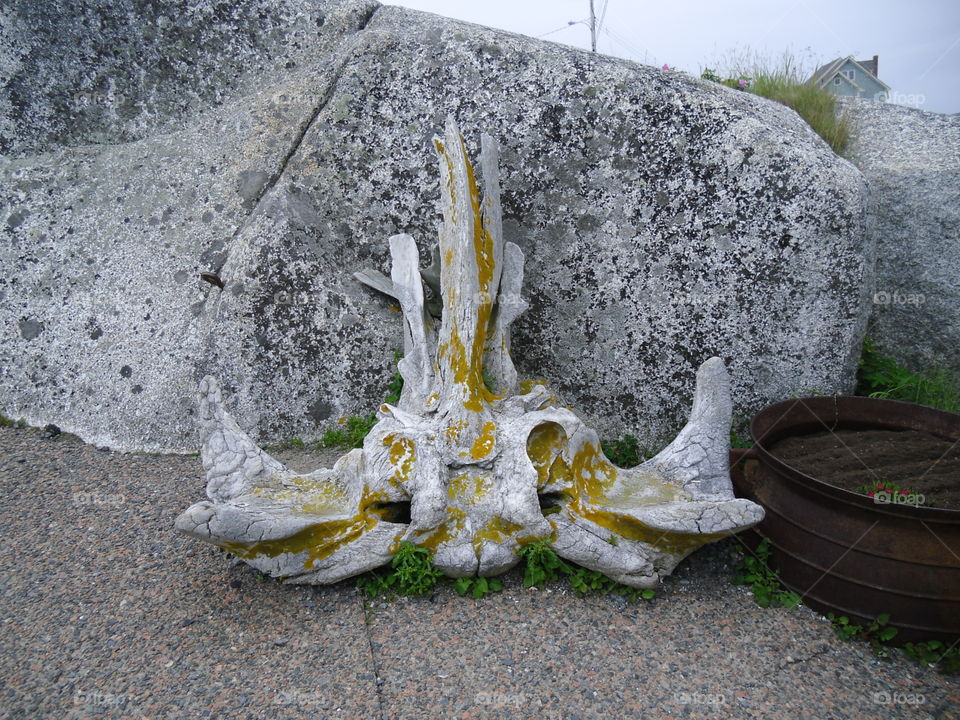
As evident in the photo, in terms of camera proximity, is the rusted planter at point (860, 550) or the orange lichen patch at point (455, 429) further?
the orange lichen patch at point (455, 429)

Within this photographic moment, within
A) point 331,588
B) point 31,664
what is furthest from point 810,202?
point 31,664

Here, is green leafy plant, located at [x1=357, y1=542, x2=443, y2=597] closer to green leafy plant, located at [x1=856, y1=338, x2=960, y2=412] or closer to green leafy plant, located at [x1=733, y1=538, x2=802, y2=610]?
green leafy plant, located at [x1=733, y1=538, x2=802, y2=610]

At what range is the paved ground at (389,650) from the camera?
2361mm

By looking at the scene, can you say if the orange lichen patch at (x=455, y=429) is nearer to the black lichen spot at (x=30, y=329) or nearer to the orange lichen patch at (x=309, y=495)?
the orange lichen patch at (x=309, y=495)

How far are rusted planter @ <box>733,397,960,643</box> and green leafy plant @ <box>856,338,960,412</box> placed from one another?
0.98m

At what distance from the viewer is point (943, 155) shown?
458cm

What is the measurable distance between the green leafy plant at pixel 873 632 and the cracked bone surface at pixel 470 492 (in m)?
0.55

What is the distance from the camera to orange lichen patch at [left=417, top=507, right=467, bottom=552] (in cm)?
291

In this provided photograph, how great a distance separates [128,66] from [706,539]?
5.00m

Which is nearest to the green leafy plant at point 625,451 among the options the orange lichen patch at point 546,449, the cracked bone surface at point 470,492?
the cracked bone surface at point 470,492

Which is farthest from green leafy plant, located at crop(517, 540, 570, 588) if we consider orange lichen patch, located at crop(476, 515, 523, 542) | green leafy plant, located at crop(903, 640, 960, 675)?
green leafy plant, located at crop(903, 640, 960, 675)

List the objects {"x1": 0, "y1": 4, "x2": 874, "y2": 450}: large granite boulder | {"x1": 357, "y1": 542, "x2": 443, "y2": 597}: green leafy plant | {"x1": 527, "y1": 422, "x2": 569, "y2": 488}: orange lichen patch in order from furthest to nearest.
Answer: {"x1": 0, "y1": 4, "x2": 874, "y2": 450}: large granite boulder → {"x1": 527, "y1": 422, "x2": 569, "y2": 488}: orange lichen patch → {"x1": 357, "y1": 542, "x2": 443, "y2": 597}: green leafy plant

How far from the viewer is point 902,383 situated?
414 centimetres

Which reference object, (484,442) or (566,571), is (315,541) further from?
(566,571)
